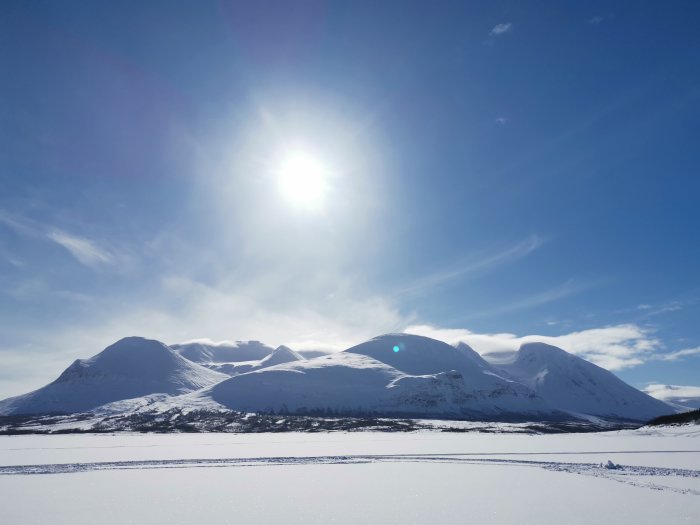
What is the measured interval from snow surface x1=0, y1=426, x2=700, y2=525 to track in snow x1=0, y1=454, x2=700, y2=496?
0.14 meters

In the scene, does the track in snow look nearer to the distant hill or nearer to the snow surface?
the snow surface

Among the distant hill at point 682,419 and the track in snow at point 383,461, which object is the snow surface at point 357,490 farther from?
the distant hill at point 682,419

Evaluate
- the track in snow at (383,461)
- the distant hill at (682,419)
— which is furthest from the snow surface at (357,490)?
Answer: the distant hill at (682,419)

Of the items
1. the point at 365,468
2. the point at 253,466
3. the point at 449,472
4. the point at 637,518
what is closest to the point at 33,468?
the point at 253,466

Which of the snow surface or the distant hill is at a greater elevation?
the distant hill

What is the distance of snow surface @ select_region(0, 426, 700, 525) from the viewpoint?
23.1 meters

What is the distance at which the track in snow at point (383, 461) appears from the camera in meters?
36.8

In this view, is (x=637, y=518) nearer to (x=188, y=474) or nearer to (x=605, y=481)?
(x=605, y=481)

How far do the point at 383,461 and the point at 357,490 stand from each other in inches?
828

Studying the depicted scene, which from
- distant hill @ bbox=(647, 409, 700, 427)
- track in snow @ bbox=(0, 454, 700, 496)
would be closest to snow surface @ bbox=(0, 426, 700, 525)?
track in snow @ bbox=(0, 454, 700, 496)

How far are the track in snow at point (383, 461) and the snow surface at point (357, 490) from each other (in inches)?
5.3

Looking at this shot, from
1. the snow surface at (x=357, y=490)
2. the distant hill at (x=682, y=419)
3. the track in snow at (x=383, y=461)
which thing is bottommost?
the snow surface at (x=357, y=490)

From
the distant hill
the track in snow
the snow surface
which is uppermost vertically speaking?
the distant hill

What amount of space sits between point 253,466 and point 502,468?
25156 mm
